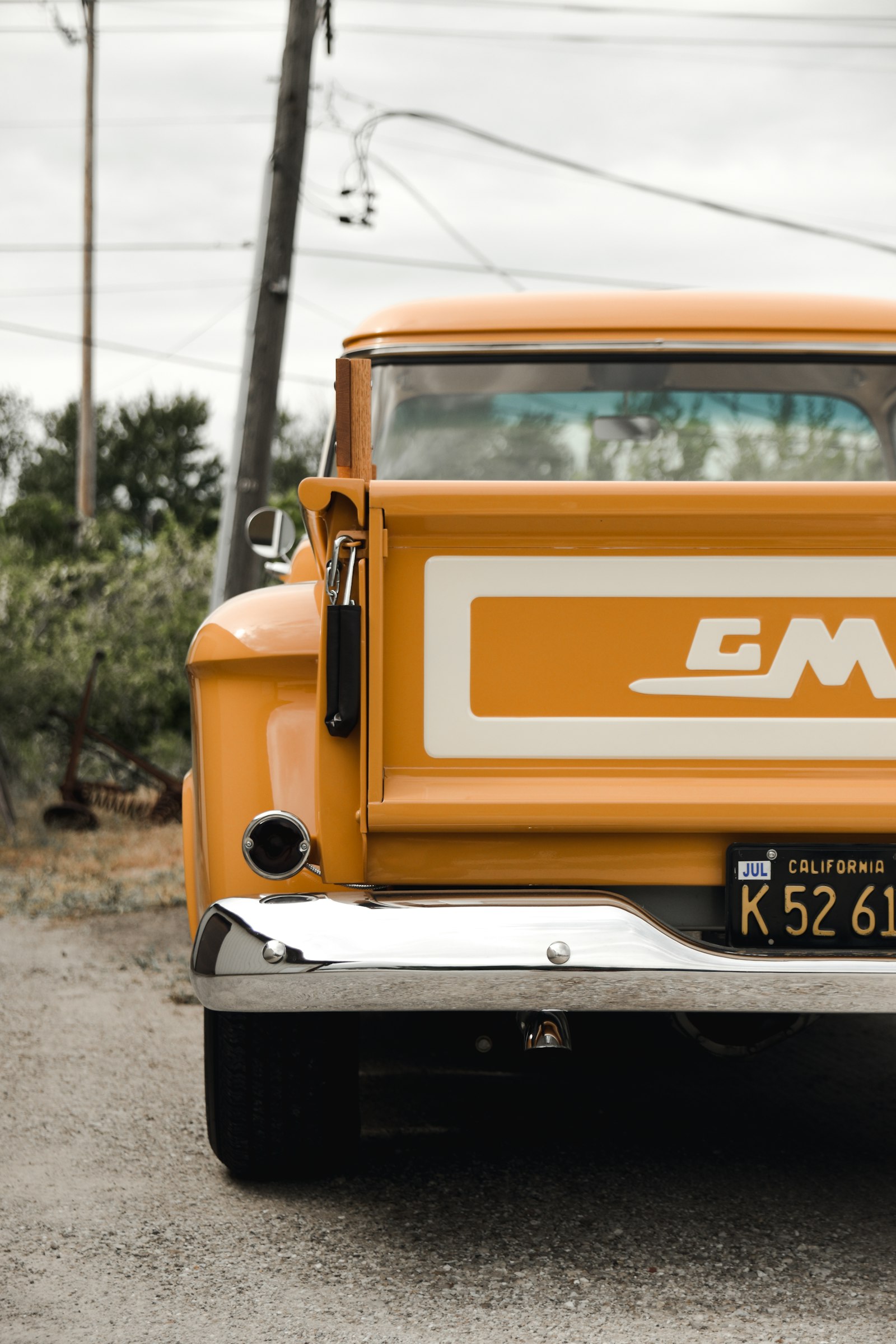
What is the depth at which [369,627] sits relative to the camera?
2639 millimetres

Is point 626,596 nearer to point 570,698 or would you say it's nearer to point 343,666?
point 570,698

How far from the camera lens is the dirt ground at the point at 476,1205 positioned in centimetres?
257

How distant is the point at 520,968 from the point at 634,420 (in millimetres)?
2230

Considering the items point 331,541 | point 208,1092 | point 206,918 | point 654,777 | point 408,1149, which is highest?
point 331,541

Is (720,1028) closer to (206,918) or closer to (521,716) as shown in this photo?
(521,716)

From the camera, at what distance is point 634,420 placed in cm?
418

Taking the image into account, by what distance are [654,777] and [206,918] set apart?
38.3 inches

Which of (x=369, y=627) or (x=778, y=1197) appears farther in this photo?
(x=778, y=1197)

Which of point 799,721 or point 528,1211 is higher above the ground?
point 799,721

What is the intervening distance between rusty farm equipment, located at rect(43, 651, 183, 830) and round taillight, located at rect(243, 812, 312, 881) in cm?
676

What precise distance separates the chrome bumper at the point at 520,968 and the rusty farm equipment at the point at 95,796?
704 centimetres

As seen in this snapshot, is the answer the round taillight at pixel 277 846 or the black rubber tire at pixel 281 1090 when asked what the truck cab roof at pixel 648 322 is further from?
the black rubber tire at pixel 281 1090

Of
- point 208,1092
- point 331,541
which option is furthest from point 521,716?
point 208,1092

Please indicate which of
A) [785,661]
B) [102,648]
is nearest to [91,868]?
[102,648]
